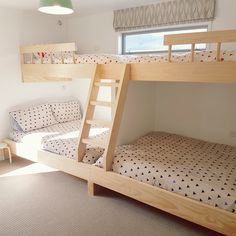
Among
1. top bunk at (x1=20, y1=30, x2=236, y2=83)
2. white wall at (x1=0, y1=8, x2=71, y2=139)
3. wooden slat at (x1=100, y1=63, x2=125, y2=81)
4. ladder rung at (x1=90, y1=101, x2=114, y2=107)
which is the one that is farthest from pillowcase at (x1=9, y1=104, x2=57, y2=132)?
wooden slat at (x1=100, y1=63, x2=125, y2=81)

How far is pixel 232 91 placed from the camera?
314cm

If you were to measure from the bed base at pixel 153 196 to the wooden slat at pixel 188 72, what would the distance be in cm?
101

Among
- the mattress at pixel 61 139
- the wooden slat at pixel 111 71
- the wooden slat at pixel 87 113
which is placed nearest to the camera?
the wooden slat at pixel 111 71

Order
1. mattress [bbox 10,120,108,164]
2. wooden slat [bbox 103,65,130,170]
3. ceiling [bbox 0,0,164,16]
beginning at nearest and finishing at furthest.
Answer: wooden slat [bbox 103,65,130,170], mattress [bbox 10,120,108,164], ceiling [bbox 0,0,164,16]

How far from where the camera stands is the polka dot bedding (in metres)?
1.99

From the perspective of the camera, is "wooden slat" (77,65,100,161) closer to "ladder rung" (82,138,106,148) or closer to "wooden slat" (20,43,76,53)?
→ "ladder rung" (82,138,106,148)

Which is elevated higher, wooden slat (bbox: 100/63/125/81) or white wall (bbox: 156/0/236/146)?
wooden slat (bbox: 100/63/125/81)

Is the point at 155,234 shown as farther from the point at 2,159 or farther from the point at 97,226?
the point at 2,159

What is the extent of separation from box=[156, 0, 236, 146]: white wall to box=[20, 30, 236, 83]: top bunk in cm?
95

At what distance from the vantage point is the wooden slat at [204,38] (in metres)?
1.89

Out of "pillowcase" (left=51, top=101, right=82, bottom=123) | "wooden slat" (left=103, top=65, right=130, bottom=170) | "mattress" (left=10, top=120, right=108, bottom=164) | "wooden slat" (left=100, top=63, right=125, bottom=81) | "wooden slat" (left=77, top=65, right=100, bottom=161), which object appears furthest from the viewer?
"pillowcase" (left=51, top=101, right=82, bottom=123)

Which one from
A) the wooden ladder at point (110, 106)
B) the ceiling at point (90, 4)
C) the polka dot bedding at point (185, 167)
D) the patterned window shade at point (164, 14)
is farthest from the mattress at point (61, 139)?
the ceiling at point (90, 4)

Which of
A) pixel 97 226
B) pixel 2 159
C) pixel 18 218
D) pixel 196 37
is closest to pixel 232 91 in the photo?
pixel 196 37

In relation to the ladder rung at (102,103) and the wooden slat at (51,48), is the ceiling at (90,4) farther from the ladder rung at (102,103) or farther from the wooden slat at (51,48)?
the ladder rung at (102,103)
